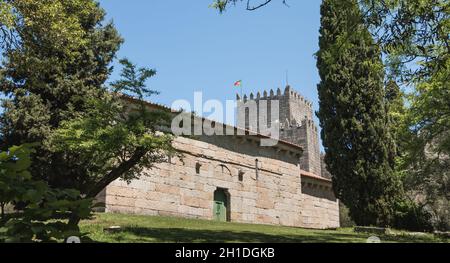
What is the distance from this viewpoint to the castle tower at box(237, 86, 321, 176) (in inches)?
1788

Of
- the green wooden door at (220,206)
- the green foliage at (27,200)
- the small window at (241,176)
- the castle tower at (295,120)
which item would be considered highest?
the castle tower at (295,120)

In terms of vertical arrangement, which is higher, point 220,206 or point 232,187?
point 232,187

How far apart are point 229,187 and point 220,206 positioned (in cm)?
117

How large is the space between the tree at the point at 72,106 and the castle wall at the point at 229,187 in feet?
11.2

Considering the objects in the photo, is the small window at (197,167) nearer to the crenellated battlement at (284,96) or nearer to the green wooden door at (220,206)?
the green wooden door at (220,206)

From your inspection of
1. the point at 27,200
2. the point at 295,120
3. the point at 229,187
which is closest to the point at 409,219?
the point at 229,187

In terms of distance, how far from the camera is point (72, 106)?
52.5 feet

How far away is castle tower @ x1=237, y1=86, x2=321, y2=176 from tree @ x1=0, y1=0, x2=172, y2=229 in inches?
1191

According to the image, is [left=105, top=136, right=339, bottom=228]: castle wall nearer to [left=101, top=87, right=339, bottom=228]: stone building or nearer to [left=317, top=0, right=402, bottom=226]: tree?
[left=101, top=87, right=339, bottom=228]: stone building

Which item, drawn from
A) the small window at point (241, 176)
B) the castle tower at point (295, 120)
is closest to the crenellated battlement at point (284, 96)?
the castle tower at point (295, 120)

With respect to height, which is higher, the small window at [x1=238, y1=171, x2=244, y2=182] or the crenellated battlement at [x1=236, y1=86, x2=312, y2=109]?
the crenellated battlement at [x1=236, y1=86, x2=312, y2=109]

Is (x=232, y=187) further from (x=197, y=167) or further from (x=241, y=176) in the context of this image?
(x=197, y=167)

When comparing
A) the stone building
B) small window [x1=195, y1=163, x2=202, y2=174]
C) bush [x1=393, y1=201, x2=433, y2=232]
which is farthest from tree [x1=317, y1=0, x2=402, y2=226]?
small window [x1=195, y1=163, x2=202, y2=174]

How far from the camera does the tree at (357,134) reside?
68.5 ft
